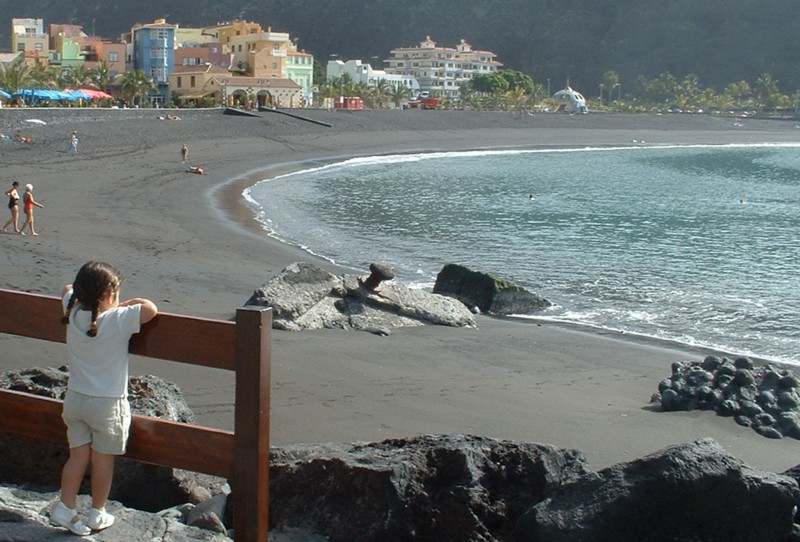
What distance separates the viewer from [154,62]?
95.3 metres

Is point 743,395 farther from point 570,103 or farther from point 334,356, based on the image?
point 570,103

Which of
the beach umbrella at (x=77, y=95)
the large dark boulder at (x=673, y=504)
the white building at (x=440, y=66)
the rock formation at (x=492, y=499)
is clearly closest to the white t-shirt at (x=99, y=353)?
the rock formation at (x=492, y=499)

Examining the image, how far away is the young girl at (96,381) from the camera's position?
3854mm

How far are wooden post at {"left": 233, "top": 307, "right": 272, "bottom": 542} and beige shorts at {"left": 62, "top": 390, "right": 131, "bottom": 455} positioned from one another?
0.53m

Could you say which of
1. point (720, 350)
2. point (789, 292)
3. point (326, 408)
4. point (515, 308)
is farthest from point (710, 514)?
point (789, 292)

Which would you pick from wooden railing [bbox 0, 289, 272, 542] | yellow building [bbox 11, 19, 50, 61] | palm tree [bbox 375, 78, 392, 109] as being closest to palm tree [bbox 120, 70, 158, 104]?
yellow building [bbox 11, 19, 50, 61]

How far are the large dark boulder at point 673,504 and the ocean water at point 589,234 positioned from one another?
9.51 m

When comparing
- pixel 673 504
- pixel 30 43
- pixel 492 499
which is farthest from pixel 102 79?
pixel 673 504

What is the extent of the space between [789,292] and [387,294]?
10502mm

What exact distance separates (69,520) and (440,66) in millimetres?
167285

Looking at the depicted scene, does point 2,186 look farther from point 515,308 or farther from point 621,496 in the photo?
point 621,496

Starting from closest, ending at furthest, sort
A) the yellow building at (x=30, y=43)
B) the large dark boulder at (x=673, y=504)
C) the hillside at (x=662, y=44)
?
A: the large dark boulder at (x=673, y=504)
the yellow building at (x=30, y=43)
the hillside at (x=662, y=44)

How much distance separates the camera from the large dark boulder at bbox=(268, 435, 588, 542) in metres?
4.35

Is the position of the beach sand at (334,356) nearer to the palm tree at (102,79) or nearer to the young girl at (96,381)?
the young girl at (96,381)
